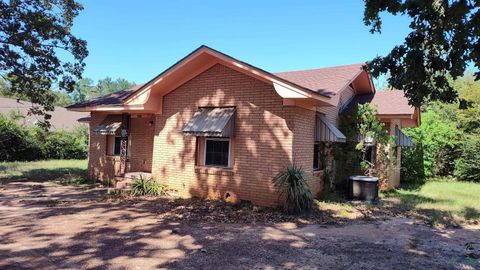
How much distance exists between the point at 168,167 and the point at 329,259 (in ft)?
25.6

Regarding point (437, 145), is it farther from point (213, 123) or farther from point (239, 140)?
point (213, 123)

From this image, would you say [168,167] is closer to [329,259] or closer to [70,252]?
[70,252]

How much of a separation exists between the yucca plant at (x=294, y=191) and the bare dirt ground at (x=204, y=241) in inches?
28.3

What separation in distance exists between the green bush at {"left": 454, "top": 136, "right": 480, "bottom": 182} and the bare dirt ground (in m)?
12.8

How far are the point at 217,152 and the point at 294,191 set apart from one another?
10.6 ft

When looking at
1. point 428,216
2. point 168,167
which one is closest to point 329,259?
point 428,216

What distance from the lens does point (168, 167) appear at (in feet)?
42.1

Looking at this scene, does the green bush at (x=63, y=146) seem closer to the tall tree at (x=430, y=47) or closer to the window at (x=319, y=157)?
the window at (x=319, y=157)

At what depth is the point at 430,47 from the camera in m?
6.34

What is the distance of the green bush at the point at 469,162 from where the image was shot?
1994cm

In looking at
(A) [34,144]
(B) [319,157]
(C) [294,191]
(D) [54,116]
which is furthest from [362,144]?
(D) [54,116]

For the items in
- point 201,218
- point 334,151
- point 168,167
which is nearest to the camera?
point 201,218

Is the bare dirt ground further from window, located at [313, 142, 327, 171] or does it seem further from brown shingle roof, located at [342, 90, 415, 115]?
brown shingle roof, located at [342, 90, 415, 115]

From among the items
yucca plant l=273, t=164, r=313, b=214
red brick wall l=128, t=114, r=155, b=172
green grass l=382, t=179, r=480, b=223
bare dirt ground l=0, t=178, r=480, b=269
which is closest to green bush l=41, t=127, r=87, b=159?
red brick wall l=128, t=114, r=155, b=172
